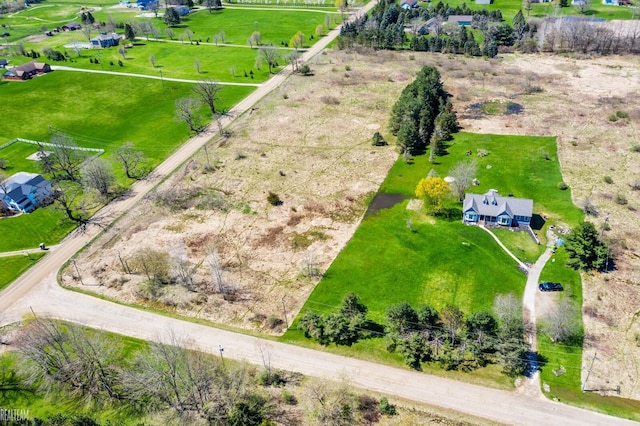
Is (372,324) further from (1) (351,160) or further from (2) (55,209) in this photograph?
(2) (55,209)

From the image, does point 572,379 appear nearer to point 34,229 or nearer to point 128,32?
point 34,229

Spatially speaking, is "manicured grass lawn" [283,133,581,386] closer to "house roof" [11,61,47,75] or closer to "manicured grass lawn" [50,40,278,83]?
"manicured grass lawn" [50,40,278,83]

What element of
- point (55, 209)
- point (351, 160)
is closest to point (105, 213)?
point (55, 209)

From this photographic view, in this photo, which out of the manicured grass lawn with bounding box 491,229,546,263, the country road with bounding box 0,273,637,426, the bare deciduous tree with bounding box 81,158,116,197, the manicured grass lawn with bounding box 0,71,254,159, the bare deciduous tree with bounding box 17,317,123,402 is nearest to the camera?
the country road with bounding box 0,273,637,426

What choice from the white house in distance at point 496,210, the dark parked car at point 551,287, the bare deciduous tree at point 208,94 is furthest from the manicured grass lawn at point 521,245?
the bare deciduous tree at point 208,94

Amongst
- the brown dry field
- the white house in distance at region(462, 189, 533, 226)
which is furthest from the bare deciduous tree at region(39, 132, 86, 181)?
the white house in distance at region(462, 189, 533, 226)

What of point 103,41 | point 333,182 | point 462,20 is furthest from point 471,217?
point 103,41
